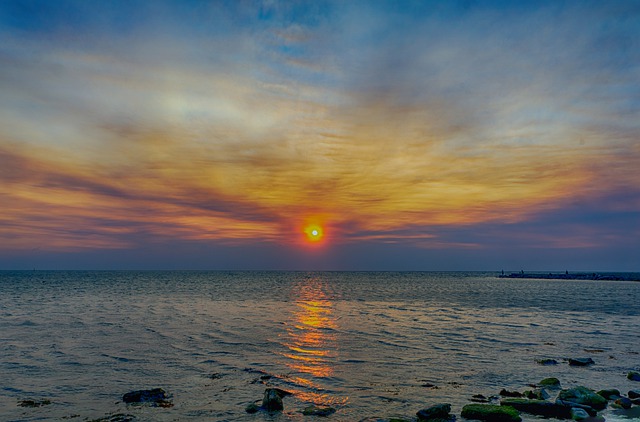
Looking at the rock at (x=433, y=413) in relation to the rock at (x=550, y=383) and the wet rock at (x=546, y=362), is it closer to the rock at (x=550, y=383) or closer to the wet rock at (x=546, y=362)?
the rock at (x=550, y=383)

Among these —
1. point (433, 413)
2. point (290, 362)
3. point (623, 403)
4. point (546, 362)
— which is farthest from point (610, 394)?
point (290, 362)

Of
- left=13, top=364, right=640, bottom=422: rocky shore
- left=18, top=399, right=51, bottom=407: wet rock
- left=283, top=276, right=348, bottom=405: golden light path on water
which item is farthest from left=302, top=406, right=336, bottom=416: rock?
left=18, top=399, right=51, bottom=407: wet rock

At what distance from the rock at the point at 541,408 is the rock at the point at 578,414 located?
24 centimetres

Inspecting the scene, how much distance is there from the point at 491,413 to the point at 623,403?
6373 millimetres

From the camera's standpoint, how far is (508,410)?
56.8 ft

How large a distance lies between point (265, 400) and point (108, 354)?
53.4 feet

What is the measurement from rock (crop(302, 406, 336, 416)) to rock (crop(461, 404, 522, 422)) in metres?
5.48

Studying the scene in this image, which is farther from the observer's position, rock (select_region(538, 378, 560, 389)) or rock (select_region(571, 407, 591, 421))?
rock (select_region(538, 378, 560, 389))

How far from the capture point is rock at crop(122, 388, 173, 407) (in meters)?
19.2

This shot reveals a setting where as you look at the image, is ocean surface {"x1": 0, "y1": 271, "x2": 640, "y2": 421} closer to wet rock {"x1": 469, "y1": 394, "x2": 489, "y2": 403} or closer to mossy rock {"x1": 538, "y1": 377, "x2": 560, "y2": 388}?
wet rock {"x1": 469, "y1": 394, "x2": 489, "y2": 403}

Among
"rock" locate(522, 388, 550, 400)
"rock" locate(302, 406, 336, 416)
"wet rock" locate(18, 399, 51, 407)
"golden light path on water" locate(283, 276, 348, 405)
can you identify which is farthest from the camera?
"golden light path on water" locate(283, 276, 348, 405)

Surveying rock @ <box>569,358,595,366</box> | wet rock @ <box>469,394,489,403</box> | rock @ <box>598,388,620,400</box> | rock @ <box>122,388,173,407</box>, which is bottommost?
rock @ <box>122,388,173,407</box>

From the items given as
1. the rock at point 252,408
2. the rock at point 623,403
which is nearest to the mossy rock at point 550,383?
the rock at point 623,403

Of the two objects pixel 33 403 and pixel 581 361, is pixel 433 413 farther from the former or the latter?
pixel 33 403
